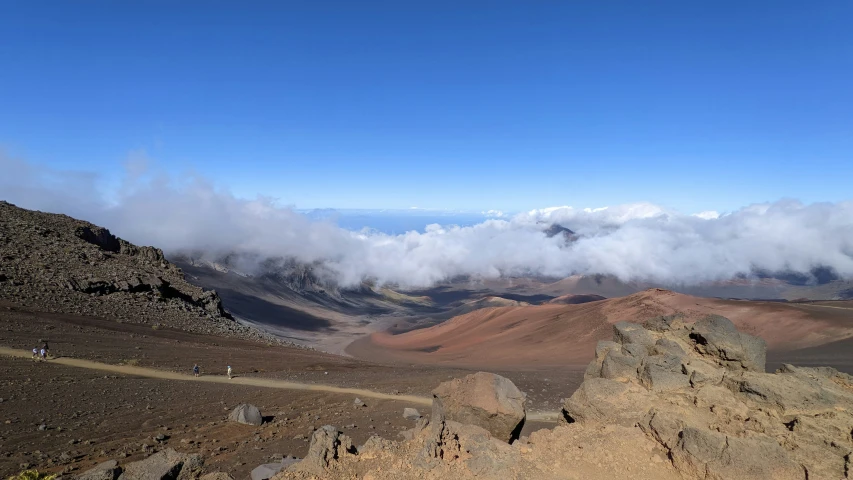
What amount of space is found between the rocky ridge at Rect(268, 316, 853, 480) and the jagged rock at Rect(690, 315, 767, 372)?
405mm

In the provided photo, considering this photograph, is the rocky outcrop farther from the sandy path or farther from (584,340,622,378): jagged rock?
the sandy path

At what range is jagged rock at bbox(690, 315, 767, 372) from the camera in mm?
9367

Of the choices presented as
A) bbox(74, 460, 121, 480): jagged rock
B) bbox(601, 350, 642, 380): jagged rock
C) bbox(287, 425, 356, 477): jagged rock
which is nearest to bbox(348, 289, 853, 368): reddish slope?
bbox(601, 350, 642, 380): jagged rock

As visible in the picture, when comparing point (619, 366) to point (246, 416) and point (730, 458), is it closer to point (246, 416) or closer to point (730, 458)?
point (730, 458)

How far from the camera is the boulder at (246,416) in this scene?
39.8 feet

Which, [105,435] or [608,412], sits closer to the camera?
[608,412]

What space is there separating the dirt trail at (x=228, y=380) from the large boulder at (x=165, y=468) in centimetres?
1058

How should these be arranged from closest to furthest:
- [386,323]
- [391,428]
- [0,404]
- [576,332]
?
1. [0,404]
2. [391,428]
3. [576,332]
4. [386,323]

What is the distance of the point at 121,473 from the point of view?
6.86 meters

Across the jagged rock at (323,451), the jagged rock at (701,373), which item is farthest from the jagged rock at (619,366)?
the jagged rock at (323,451)

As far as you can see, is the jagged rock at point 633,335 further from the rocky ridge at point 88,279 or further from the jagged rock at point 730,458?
the rocky ridge at point 88,279

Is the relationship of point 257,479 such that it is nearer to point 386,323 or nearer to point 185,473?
point 185,473

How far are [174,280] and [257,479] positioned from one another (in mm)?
38351

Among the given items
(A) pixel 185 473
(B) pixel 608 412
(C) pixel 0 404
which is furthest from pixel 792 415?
(C) pixel 0 404
